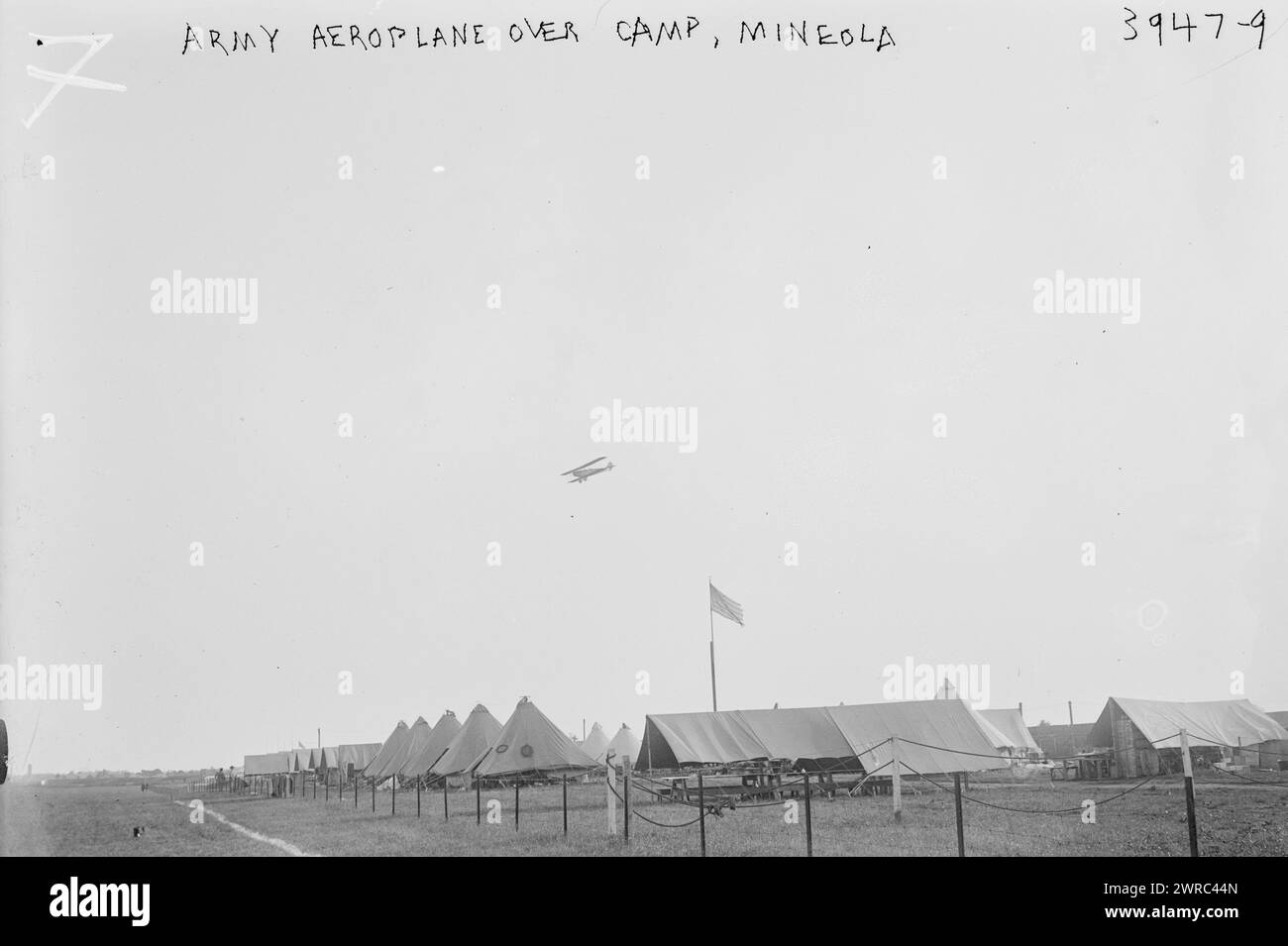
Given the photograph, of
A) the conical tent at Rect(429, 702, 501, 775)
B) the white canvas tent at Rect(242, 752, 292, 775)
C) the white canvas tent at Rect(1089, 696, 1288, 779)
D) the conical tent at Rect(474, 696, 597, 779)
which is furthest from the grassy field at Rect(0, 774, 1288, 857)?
the white canvas tent at Rect(242, 752, 292, 775)

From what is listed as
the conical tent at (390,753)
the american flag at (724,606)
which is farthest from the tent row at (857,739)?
the conical tent at (390,753)

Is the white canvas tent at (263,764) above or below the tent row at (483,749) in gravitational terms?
below

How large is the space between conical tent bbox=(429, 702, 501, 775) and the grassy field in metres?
2.47

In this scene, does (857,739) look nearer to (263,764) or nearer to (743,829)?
(743,829)

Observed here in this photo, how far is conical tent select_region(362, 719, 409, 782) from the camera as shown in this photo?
27.3m

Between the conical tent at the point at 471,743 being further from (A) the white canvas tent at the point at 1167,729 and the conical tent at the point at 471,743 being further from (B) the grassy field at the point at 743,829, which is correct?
(A) the white canvas tent at the point at 1167,729

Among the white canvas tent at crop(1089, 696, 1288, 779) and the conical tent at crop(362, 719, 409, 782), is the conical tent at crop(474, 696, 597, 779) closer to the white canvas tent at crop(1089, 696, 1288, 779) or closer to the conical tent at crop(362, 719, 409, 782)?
the conical tent at crop(362, 719, 409, 782)

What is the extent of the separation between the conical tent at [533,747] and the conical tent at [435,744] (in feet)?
15.2

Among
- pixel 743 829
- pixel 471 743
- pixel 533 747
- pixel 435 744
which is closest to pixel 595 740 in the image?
pixel 435 744

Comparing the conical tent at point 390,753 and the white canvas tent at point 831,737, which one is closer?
the white canvas tent at point 831,737

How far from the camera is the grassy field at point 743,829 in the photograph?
1016 cm
